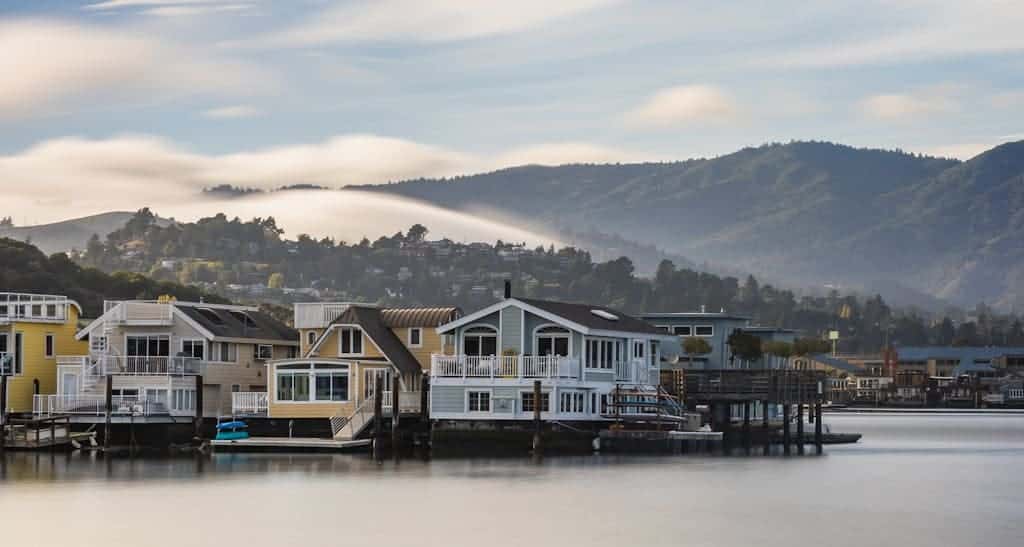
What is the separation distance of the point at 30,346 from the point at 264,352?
39.9ft

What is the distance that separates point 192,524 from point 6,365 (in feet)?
126

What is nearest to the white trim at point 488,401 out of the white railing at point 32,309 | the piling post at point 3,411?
the piling post at point 3,411

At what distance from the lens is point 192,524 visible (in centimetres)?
5094

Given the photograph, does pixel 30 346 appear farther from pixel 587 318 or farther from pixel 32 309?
pixel 587 318

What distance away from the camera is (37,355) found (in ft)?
290

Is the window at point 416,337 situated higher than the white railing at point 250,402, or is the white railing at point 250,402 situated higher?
the window at point 416,337

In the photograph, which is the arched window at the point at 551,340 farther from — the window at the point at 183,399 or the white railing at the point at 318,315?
the window at the point at 183,399

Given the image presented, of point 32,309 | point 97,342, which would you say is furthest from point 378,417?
point 32,309

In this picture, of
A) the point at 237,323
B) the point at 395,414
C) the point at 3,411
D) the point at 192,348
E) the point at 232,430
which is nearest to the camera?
the point at 395,414

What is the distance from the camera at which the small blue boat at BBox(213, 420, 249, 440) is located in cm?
Result: 8044

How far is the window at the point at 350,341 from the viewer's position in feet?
284

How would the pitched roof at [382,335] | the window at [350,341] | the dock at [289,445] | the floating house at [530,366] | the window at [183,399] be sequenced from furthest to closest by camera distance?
1. the window at [350,341]
2. the pitched roof at [382,335]
3. the window at [183,399]
4. the floating house at [530,366]
5. the dock at [289,445]

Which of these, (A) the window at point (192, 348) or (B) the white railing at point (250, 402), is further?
(A) the window at point (192, 348)

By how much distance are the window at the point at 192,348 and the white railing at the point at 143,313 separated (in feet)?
4.58
